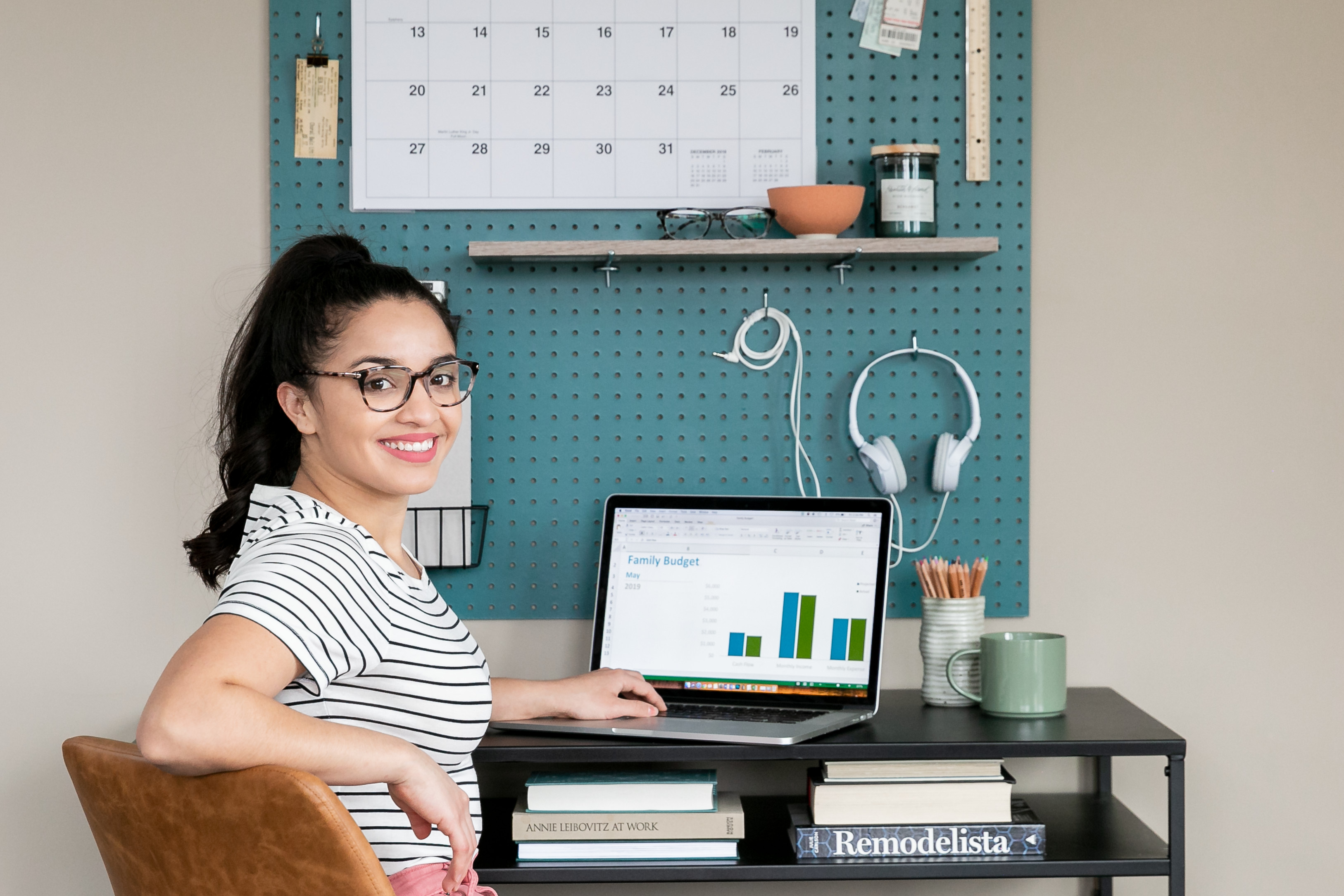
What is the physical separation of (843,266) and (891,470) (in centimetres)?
34

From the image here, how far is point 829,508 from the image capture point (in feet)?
5.55

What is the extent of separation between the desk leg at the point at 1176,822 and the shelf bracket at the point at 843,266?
857 mm

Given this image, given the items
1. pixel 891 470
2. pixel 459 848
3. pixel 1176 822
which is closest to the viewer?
pixel 459 848

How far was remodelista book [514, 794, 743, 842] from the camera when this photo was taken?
1481 mm

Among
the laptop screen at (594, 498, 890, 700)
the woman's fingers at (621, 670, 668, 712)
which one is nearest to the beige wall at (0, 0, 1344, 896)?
the laptop screen at (594, 498, 890, 700)

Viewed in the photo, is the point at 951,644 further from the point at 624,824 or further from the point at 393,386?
the point at 393,386

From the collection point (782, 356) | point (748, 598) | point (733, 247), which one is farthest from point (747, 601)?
point (733, 247)

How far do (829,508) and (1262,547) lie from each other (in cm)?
75

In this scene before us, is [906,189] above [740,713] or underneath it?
above

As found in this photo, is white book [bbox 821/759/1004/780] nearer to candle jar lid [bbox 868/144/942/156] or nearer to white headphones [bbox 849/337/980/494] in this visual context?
white headphones [bbox 849/337/980/494]

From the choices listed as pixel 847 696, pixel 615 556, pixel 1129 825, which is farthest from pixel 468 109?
pixel 1129 825

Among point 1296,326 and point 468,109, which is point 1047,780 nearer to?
point 1296,326

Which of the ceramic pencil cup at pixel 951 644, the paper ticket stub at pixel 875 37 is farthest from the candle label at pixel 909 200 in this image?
the ceramic pencil cup at pixel 951 644

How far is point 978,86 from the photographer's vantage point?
182 cm
